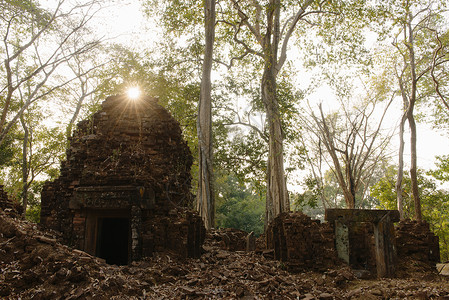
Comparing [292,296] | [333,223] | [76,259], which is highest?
[333,223]

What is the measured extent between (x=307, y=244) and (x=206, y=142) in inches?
250

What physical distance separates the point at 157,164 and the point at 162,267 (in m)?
2.71

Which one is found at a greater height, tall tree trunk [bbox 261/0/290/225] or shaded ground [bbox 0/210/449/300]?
tall tree trunk [bbox 261/0/290/225]

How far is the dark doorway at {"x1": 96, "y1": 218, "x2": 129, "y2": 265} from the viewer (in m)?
8.60

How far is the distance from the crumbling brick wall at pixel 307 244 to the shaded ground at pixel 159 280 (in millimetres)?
261

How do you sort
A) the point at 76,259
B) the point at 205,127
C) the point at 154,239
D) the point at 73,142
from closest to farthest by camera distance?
the point at 76,259
the point at 154,239
the point at 73,142
the point at 205,127

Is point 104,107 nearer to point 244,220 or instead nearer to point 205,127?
point 205,127

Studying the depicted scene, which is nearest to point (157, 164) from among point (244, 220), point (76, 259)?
point (76, 259)

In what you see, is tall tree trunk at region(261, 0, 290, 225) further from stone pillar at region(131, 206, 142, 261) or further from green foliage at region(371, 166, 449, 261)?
green foliage at region(371, 166, 449, 261)

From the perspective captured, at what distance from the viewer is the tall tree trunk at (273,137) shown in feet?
38.6

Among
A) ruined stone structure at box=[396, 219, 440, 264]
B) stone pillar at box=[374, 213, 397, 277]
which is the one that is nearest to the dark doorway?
stone pillar at box=[374, 213, 397, 277]

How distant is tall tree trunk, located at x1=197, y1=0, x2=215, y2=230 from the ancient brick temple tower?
1.88 metres

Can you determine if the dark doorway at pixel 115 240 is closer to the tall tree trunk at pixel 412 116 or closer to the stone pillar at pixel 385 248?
the stone pillar at pixel 385 248

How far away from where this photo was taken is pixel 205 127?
12430 mm
